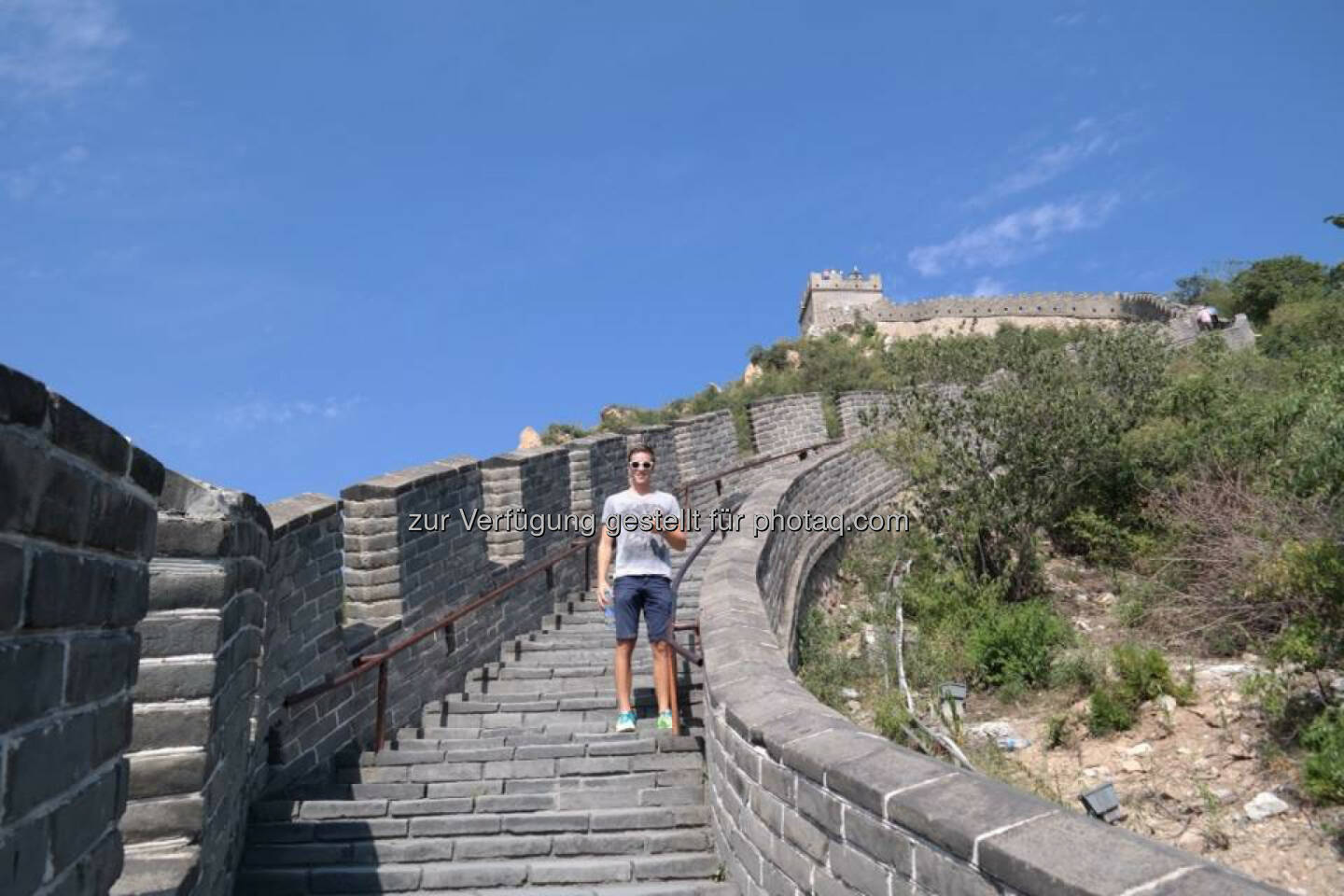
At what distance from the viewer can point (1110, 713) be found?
807cm

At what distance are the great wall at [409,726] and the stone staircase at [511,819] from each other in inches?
0.6

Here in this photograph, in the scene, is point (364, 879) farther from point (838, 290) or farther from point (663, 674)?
point (838, 290)

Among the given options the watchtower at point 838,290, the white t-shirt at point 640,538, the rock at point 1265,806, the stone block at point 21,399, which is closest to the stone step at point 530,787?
the white t-shirt at point 640,538

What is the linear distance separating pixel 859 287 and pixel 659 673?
61980mm

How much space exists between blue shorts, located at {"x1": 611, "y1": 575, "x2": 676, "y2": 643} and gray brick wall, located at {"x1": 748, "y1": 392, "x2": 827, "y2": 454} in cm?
1326

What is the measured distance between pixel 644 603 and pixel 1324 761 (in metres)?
4.96

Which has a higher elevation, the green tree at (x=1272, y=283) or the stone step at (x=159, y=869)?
the green tree at (x=1272, y=283)

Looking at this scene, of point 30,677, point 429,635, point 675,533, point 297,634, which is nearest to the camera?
point 30,677

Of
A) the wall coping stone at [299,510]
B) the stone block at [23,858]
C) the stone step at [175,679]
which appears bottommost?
the stone block at [23,858]

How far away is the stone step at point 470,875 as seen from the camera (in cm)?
476

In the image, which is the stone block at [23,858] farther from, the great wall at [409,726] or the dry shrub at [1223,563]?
the dry shrub at [1223,563]

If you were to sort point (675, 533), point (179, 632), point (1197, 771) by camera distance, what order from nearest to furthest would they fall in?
point (179, 632) < point (675, 533) < point (1197, 771)

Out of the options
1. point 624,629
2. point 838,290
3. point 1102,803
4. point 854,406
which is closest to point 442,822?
point 624,629

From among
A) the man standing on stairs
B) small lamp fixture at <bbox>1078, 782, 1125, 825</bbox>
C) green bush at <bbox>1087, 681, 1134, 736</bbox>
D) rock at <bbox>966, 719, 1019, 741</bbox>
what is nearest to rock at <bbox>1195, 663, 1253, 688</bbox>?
green bush at <bbox>1087, 681, 1134, 736</bbox>
